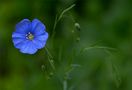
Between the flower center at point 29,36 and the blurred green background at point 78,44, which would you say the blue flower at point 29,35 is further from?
the blurred green background at point 78,44

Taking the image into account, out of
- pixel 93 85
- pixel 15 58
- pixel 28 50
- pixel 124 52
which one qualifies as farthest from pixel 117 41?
pixel 28 50

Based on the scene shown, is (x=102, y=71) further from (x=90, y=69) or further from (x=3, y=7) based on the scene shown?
(x=3, y=7)

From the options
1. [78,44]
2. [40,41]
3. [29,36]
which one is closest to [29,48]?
[40,41]

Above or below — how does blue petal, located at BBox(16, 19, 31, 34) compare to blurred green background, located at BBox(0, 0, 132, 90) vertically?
above

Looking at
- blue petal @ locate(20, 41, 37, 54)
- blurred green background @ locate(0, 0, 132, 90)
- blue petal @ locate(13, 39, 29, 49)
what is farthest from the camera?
blurred green background @ locate(0, 0, 132, 90)

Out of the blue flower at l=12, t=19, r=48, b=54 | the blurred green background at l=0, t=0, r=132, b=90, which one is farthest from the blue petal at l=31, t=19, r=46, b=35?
the blurred green background at l=0, t=0, r=132, b=90

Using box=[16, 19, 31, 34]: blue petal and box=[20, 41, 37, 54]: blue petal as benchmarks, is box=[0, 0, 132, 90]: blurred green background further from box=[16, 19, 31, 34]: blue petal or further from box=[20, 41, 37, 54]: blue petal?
box=[20, 41, 37, 54]: blue petal
